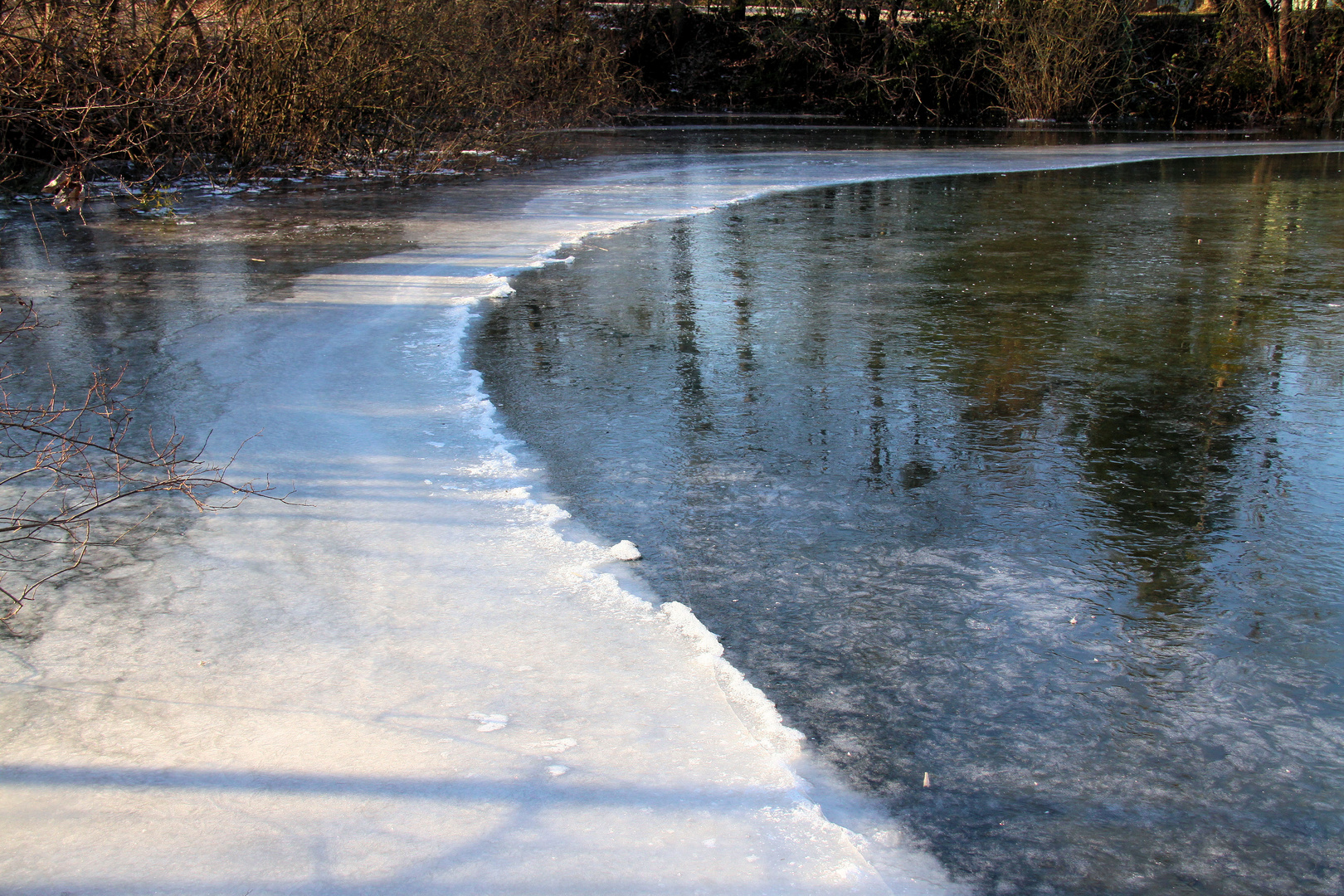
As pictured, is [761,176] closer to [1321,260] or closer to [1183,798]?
[1321,260]

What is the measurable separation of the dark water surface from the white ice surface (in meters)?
0.26

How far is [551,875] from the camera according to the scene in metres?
2.18

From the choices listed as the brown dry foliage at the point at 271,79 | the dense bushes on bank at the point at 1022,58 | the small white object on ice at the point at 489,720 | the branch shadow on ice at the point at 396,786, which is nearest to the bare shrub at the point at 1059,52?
the dense bushes on bank at the point at 1022,58

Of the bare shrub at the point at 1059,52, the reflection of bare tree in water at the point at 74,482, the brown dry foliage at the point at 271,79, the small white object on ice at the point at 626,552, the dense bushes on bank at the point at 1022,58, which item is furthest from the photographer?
the dense bushes on bank at the point at 1022,58

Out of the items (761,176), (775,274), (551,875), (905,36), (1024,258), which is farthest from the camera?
(905,36)

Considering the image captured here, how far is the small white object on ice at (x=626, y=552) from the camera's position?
3715 mm

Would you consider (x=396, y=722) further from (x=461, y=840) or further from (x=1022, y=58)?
(x=1022, y=58)

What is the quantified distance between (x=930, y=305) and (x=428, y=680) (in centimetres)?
548

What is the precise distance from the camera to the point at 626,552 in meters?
3.73

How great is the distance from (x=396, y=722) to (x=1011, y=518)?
2.41 m

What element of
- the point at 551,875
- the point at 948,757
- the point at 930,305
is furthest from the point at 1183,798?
the point at 930,305

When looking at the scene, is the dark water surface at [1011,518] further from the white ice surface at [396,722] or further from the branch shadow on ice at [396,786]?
the branch shadow on ice at [396,786]

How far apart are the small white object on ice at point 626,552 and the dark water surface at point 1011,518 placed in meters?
0.07

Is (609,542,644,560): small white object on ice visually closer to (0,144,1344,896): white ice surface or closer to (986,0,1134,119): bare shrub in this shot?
(0,144,1344,896): white ice surface
